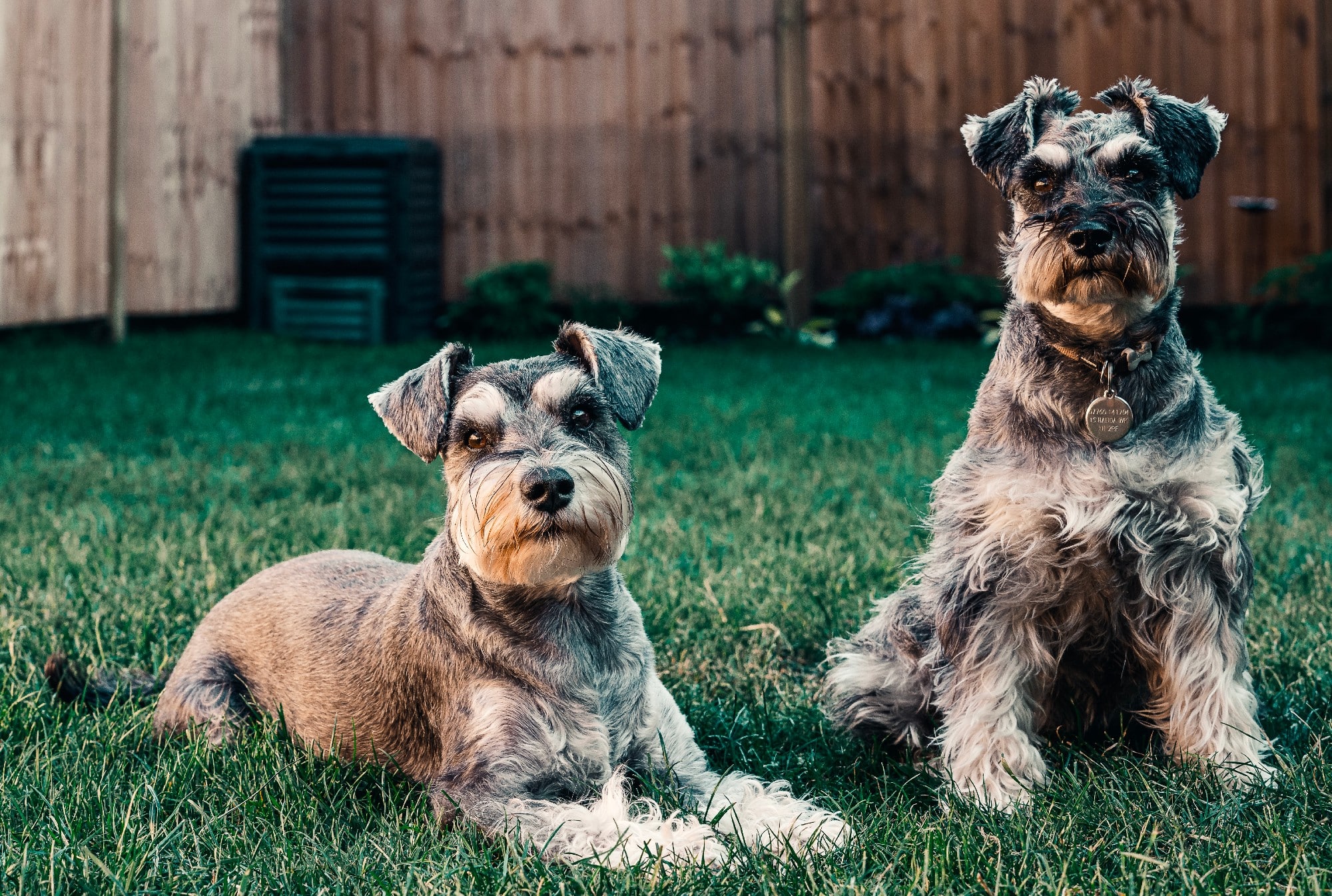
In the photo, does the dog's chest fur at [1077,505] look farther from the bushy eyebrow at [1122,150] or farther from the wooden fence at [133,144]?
the wooden fence at [133,144]

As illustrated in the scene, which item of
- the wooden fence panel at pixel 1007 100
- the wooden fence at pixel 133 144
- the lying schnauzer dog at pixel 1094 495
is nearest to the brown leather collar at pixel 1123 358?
the lying schnauzer dog at pixel 1094 495

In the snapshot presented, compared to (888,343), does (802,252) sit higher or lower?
higher

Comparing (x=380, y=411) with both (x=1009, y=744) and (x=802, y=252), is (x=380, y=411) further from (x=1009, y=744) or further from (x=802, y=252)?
(x=802, y=252)

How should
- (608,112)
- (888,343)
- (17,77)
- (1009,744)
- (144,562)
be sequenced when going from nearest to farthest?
1. (1009,744)
2. (144,562)
3. (17,77)
4. (888,343)
5. (608,112)

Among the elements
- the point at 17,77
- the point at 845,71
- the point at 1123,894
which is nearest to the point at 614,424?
the point at 1123,894

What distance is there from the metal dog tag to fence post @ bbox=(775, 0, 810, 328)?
9.22 meters

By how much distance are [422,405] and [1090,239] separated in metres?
1.55

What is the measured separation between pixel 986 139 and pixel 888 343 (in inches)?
331

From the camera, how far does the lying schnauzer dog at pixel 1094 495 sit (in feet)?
9.70

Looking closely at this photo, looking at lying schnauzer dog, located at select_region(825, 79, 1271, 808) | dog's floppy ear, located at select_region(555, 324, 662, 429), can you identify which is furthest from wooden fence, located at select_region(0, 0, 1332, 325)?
lying schnauzer dog, located at select_region(825, 79, 1271, 808)

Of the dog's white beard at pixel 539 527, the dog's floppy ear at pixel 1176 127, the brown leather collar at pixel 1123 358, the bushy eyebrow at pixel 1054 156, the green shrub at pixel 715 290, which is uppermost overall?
the green shrub at pixel 715 290

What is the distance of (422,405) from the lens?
3.13 metres

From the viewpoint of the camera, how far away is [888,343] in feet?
38.4

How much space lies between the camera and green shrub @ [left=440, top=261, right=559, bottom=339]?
12.0 meters
